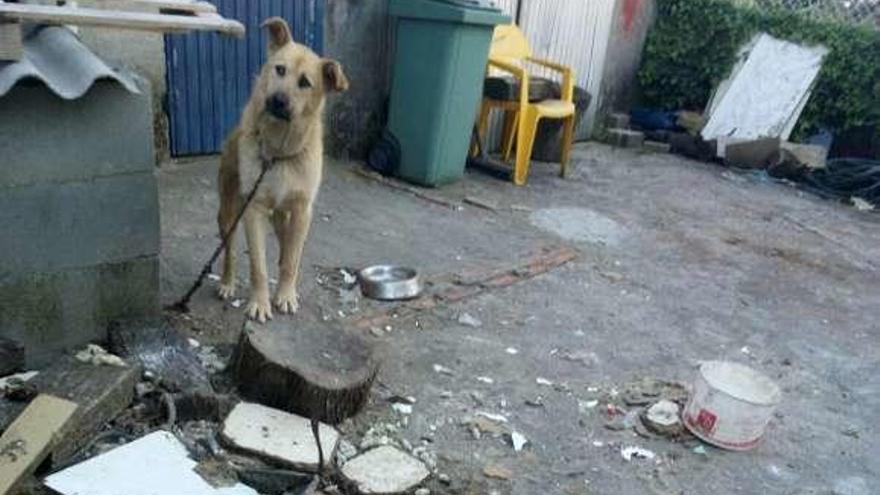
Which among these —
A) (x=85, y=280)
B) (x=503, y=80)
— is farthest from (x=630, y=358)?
(x=503, y=80)

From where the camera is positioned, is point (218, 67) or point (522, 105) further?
point (522, 105)

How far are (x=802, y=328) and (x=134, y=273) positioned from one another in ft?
12.7

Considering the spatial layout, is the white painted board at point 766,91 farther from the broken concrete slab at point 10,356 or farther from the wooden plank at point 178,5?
the broken concrete slab at point 10,356

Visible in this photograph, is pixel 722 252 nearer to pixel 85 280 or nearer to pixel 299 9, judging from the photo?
pixel 299 9

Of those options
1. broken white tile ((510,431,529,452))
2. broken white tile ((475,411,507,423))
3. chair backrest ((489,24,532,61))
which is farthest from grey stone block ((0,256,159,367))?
chair backrest ((489,24,532,61))

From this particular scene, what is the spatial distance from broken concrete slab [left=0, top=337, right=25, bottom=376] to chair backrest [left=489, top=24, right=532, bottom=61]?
5015 millimetres

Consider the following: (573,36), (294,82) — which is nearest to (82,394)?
(294,82)

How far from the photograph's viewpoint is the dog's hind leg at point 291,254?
3.51 m

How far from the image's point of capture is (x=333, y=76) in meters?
3.36

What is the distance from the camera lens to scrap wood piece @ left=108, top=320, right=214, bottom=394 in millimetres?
2980

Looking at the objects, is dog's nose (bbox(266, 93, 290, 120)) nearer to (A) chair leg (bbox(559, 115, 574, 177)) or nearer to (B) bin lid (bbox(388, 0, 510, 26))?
(B) bin lid (bbox(388, 0, 510, 26))

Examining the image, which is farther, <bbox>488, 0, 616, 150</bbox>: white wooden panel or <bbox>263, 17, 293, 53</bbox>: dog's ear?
<bbox>488, 0, 616, 150</bbox>: white wooden panel

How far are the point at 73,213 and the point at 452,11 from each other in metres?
3.68

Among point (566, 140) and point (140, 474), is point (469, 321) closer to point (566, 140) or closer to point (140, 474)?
point (140, 474)
